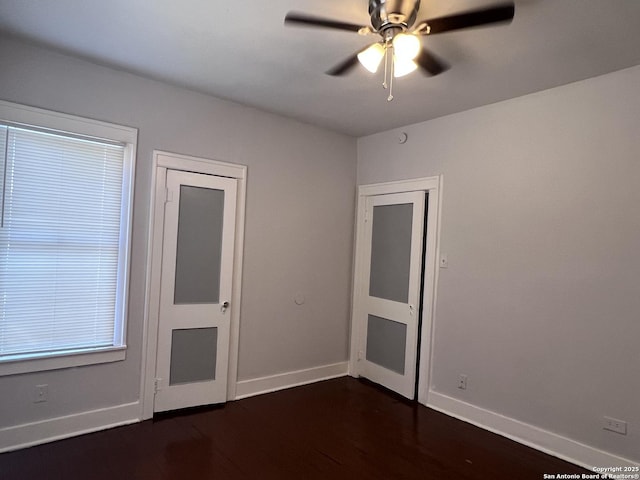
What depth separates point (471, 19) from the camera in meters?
1.88

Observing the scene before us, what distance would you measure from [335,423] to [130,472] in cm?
158

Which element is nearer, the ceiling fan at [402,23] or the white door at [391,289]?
the ceiling fan at [402,23]

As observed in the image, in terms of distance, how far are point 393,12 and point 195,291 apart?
268cm

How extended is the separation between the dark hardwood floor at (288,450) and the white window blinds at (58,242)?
745 mm

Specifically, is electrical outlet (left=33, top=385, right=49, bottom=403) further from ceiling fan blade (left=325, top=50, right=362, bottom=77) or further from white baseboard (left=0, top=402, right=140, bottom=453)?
ceiling fan blade (left=325, top=50, right=362, bottom=77)

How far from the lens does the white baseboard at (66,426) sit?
8.78 feet

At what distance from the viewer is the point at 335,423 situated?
331 centimetres

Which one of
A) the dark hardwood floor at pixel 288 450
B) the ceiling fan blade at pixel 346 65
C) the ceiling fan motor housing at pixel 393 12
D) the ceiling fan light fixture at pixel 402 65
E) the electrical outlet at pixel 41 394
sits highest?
the ceiling fan motor housing at pixel 393 12

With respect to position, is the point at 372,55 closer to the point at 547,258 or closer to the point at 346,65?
the point at 346,65

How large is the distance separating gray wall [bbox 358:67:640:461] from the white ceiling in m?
0.30

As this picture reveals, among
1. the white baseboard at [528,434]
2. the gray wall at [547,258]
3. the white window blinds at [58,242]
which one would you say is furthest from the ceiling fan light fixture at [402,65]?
the white baseboard at [528,434]

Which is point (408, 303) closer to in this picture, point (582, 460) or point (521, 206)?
point (521, 206)

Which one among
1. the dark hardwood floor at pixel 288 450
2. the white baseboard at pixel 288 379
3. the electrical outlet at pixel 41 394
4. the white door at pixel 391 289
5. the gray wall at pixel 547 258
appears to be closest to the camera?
the dark hardwood floor at pixel 288 450

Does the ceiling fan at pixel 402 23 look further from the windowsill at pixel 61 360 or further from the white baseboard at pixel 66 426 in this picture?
the white baseboard at pixel 66 426
